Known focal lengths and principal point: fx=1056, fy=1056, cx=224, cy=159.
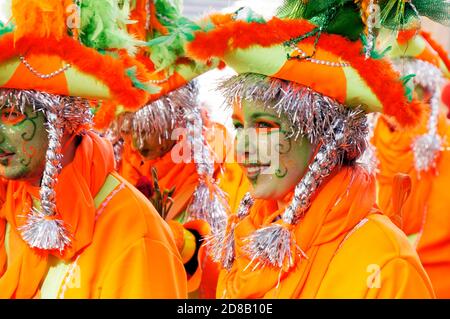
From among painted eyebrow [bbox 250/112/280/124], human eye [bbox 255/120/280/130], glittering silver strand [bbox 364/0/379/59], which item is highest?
glittering silver strand [bbox 364/0/379/59]

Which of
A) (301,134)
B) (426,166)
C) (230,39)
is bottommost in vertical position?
(426,166)

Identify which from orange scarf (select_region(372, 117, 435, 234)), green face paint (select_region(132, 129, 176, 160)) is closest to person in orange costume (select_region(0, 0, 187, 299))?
green face paint (select_region(132, 129, 176, 160))

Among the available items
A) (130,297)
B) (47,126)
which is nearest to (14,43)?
(47,126)

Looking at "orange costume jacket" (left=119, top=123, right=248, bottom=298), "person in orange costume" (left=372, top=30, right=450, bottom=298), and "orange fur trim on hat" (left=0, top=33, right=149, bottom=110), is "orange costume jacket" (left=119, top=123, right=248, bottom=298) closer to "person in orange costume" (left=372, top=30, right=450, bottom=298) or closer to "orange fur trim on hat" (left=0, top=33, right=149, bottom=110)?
"person in orange costume" (left=372, top=30, right=450, bottom=298)

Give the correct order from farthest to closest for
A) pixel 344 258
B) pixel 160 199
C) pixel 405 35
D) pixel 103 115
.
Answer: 1. pixel 160 199
2. pixel 103 115
3. pixel 405 35
4. pixel 344 258

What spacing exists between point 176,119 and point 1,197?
1280 millimetres

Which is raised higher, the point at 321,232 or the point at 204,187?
the point at 321,232

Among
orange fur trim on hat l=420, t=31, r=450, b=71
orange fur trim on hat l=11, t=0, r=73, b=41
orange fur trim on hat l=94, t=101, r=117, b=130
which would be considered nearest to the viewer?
orange fur trim on hat l=11, t=0, r=73, b=41

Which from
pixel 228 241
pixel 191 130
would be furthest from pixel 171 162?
pixel 228 241

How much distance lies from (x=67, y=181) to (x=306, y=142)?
0.80 m

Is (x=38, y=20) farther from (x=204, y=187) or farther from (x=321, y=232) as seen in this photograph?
(x=204, y=187)

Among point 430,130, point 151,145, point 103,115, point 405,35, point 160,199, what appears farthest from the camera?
point 430,130

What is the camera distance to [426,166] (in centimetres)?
573

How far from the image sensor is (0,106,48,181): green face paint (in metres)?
3.44
